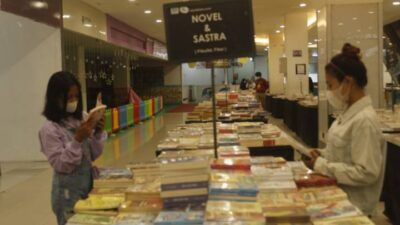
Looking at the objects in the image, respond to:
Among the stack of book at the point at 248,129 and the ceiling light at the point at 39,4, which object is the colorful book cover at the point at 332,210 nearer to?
the stack of book at the point at 248,129

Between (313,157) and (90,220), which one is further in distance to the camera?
(313,157)

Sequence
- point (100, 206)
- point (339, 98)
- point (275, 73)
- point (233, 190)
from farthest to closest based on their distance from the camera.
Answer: point (275, 73), point (339, 98), point (100, 206), point (233, 190)

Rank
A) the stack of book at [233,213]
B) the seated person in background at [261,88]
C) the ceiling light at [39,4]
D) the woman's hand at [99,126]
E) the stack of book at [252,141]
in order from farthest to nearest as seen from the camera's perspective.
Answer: the seated person in background at [261,88] < the ceiling light at [39,4] < the stack of book at [252,141] < the woman's hand at [99,126] < the stack of book at [233,213]

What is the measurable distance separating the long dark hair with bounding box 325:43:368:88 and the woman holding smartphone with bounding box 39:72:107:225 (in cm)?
139

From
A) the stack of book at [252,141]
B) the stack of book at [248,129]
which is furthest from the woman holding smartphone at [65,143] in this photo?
the stack of book at [248,129]

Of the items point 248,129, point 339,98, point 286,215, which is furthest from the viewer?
point 248,129

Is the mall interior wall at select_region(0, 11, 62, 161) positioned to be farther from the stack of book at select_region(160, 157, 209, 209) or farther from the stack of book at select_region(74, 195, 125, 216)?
the stack of book at select_region(160, 157, 209, 209)

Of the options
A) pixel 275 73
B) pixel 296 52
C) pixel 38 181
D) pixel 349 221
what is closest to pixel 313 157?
pixel 349 221

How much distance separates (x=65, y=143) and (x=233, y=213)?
50.7 inches

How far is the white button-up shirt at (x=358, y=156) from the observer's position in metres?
2.32

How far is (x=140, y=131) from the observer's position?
13.3 meters

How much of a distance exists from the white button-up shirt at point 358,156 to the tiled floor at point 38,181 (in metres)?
2.35

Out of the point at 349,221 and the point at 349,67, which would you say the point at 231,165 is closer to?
the point at 349,221

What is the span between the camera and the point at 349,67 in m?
2.42
